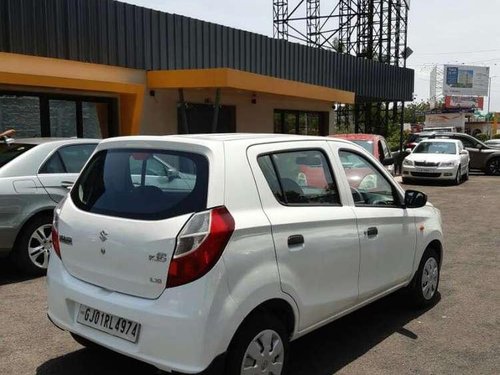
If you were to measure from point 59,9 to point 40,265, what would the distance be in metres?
6.98

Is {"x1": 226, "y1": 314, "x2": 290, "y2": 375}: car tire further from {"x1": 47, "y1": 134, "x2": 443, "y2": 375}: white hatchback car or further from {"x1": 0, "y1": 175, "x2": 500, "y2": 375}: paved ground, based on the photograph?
{"x1": 0, "y1": 175, "x2": 500, "y2": 375}: paved ground

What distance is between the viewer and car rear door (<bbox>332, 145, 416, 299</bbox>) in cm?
405

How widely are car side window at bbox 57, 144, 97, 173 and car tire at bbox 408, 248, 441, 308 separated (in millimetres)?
4122

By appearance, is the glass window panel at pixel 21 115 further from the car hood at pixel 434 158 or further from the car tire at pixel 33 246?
the car hood at pixel 434 158

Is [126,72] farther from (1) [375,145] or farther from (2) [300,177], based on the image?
(2) [300,177]

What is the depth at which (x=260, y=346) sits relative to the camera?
10.4 feet

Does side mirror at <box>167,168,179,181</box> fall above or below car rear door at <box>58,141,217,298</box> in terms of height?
above

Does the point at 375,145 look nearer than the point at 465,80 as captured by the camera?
Yes

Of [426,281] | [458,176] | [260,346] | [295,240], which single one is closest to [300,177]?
[295,240]

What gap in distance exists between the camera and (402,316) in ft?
16.2

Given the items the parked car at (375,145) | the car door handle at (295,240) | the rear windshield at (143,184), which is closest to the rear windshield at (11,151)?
the rear windshield at (143,184)

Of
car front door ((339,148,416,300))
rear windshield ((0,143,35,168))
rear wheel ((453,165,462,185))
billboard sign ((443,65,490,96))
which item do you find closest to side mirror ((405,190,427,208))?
→ car front door ((339,148,416,300))

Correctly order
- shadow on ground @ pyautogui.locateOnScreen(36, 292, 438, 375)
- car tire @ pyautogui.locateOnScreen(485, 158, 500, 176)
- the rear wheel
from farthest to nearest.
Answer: car tire @ pyautogui.locateOnScreen(485, 158, 500, 176) < the rear wheel < shadow on ground @ pyautogui.locateOnScreen(36, 292, 438, 375)

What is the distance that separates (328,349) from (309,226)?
1.25 m
